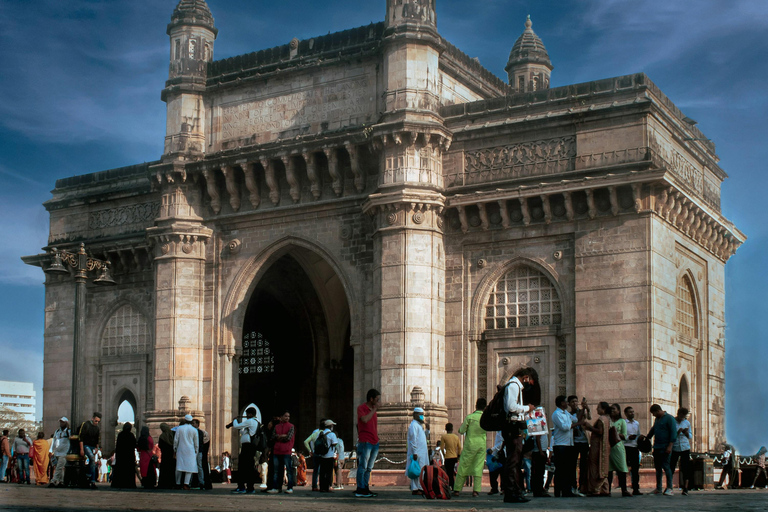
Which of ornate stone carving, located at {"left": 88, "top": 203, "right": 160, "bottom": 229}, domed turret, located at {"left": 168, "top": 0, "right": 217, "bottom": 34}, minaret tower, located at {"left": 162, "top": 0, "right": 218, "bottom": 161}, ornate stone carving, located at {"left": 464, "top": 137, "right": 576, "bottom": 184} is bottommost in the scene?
ornate stone carving, located at {"left": 88, "top": 203, "right": 160, "bottom": 229}

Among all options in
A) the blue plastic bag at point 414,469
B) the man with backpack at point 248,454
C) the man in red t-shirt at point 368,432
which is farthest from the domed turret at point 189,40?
the blue plastic bag at point 414,469

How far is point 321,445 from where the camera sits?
19.3m

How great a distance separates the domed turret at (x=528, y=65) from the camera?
35531 mm

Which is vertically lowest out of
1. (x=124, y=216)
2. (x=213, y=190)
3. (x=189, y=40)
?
(x=124, y=216)

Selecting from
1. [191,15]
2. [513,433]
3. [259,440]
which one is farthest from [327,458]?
A: [191,15]

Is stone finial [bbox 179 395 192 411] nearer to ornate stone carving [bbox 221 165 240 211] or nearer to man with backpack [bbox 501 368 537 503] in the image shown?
Result: ornate stone carving [bbox 221 165 240 211]

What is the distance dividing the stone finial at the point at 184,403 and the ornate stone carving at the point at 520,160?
9.20 m

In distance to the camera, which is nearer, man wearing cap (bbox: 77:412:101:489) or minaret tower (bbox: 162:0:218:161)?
man wearing cap (bbox: 77:412:101:489)

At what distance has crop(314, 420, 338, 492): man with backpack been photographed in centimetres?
1925

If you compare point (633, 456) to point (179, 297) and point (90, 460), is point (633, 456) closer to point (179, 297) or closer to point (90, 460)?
point (90, 460)

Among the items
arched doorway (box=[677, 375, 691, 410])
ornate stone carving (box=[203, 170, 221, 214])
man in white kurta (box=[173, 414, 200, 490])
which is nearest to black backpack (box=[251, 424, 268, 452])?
man in white kurta (box=[173, 414, 200, 490])

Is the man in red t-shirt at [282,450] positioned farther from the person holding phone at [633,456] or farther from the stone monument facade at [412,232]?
the stone monument facade at [412,232]

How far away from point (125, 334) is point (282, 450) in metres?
15.7

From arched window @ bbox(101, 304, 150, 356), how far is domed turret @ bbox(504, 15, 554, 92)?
13.5 metres
